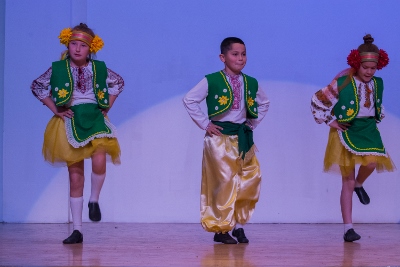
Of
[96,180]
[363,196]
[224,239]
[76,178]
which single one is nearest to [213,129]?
[224,239]

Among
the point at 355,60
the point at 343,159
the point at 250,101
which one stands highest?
the point at 355,60

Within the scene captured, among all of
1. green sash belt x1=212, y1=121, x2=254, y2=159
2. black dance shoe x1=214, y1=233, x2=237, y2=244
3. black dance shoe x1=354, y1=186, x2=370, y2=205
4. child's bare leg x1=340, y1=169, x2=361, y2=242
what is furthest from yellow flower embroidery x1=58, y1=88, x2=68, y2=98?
black dance shoe x1=354, y1=186, x2=370, y2=205

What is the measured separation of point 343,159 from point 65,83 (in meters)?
1.74

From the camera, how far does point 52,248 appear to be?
438 cm

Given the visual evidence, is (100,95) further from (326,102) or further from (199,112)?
(326,102)

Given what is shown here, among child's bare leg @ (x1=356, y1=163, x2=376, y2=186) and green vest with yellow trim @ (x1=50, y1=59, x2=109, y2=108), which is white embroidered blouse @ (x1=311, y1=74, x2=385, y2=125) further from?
green vest with yellow trim @ (x1=50, y1=59, x2=109, y2=108)

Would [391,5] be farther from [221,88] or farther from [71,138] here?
[71,138]

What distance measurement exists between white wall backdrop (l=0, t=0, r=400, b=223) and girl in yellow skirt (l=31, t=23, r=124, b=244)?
1.38 metres

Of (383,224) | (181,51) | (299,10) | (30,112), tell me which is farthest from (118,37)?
(383,224)

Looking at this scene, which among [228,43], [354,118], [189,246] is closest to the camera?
[189,246]

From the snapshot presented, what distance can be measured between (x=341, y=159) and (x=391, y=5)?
1.90 meters

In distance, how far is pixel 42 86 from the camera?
475 centimetres

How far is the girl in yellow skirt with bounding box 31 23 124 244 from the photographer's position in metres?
4.65

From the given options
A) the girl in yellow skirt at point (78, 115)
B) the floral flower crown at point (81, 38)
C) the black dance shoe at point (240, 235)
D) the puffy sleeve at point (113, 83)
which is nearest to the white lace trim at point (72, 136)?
the girl in yellow skirt at point (78, 115)
